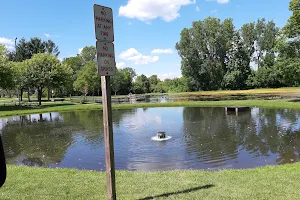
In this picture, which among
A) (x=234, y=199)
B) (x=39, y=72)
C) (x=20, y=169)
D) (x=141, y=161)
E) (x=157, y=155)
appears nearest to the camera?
(x=234, y=199)

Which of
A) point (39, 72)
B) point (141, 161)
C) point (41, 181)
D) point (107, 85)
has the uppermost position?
point (39, 72)

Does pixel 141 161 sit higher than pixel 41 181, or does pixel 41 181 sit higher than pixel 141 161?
pixel 41 181

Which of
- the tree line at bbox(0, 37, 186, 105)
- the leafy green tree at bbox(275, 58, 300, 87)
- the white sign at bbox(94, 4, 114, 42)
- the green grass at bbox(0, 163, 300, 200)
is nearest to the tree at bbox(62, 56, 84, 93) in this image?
the tree line at bbox(0, 37, 186, 105)

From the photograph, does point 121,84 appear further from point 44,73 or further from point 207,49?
point 44,73

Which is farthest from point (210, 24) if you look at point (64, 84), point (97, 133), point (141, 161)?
point (141, 161)

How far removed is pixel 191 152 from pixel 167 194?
655 cm

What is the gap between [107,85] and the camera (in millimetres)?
4547

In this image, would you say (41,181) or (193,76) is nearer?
(41,181)

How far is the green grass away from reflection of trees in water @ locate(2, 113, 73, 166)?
4768 mm

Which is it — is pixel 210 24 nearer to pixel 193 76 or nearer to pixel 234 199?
pixel 193 76

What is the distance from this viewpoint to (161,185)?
6.02 m

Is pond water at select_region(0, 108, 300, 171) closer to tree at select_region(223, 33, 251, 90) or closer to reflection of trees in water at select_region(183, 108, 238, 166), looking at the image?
reflection of trees in water at select_region(183, 108, 238, 166)

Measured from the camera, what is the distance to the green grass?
5324 mm

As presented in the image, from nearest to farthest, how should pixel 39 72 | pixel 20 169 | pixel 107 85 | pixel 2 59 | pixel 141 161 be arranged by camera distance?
pixel 107 85 < pixel 20 169 < pixel 141 161 < pixel 2 59 < pixel 39 72
